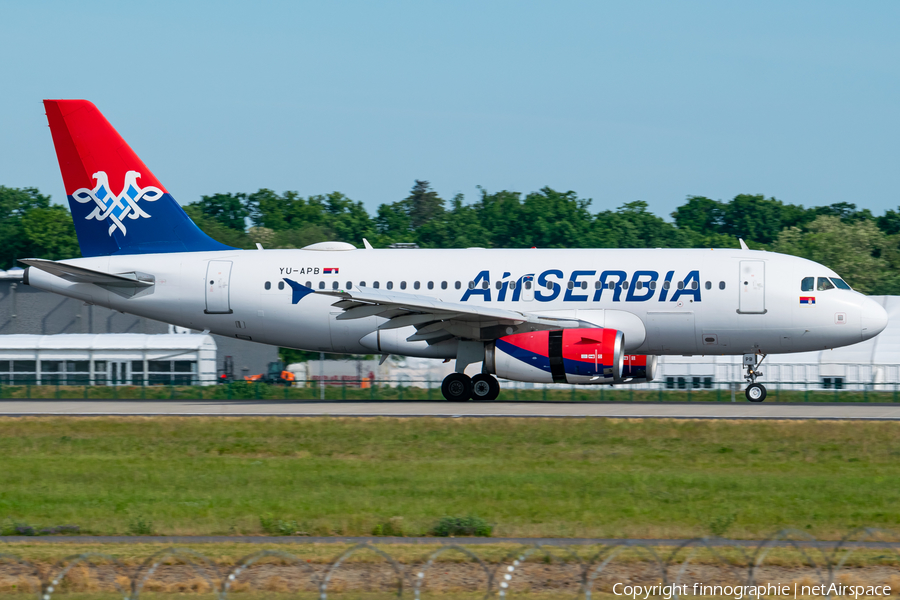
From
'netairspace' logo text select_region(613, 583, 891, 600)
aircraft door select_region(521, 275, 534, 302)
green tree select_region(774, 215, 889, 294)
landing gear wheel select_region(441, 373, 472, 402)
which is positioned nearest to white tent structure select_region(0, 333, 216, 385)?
landing gear wheel select_region(441, 373, 472, 402)

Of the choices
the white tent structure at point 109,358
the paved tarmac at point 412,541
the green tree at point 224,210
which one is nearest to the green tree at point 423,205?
the green tree at point 224,210

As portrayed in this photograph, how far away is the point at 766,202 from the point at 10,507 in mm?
124432

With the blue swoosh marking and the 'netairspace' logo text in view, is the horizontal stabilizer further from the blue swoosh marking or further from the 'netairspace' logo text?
the 'netairspace' logo text

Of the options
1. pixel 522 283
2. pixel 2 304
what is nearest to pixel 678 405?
pixel 522 283

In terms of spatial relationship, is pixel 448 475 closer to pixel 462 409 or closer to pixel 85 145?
pixel 462 409

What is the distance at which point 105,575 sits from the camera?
44.5 ft

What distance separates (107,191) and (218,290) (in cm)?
546

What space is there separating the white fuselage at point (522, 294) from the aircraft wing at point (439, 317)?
2.39 ft

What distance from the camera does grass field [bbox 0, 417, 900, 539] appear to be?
671 inches

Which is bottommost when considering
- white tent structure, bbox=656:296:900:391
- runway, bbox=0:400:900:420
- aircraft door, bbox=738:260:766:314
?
runway, bbox=0:400:900:420

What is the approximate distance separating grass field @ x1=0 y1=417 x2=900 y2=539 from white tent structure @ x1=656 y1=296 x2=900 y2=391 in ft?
70.9

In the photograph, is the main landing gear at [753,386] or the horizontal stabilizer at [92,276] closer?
the main landing gear at [753,386]

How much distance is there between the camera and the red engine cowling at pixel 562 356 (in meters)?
30.8

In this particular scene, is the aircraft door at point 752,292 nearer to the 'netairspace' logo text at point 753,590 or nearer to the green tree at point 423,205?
the 'netairspace' logo text at point 753,590
